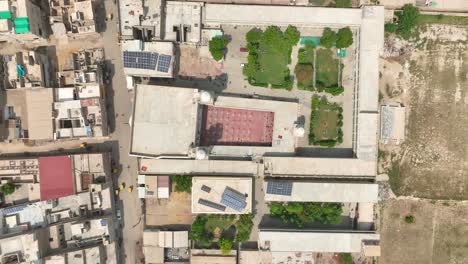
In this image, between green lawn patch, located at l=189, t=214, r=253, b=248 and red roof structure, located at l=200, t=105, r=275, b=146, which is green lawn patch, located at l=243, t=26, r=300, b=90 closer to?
red roof structure, located at l=200, t=105, r=275, b=146

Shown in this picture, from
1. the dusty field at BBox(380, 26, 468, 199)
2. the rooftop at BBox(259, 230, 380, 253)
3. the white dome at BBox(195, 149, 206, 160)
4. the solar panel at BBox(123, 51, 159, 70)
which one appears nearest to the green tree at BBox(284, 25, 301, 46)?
the dusty field at BBox(380, 26, 468, 199)

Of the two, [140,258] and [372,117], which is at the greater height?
[372,117]

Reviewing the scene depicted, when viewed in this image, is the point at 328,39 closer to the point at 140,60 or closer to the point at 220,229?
the point at 140,60

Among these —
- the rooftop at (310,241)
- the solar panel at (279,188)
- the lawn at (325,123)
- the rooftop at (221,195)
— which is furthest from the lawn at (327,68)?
the rooftop at (310,241)

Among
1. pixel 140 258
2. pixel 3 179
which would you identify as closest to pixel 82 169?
pixel 3 179

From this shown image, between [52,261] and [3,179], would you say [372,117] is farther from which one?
[3,179]

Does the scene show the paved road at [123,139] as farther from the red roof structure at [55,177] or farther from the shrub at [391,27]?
the shrub at [391,27]

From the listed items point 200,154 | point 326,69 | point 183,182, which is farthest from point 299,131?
point 183,182
